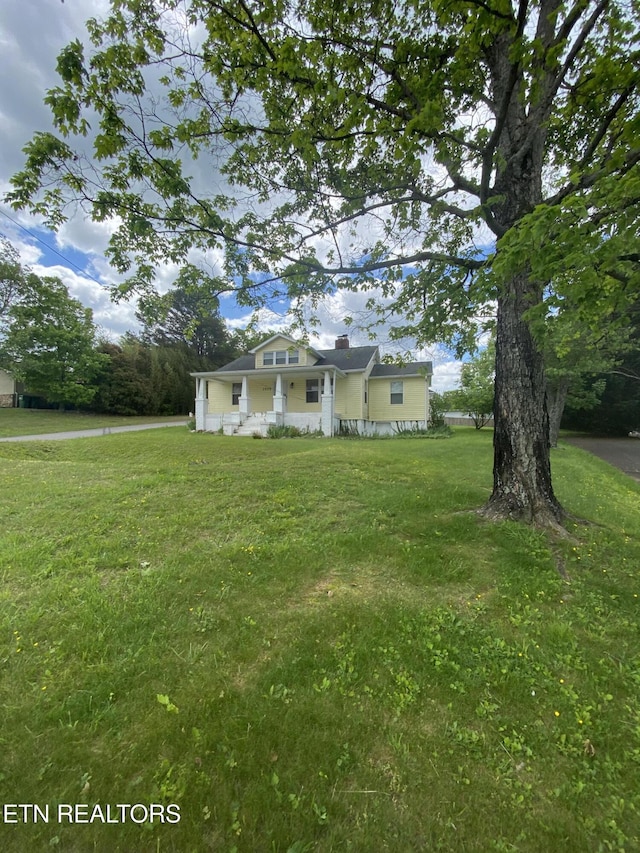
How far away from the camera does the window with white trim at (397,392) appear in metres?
19.1

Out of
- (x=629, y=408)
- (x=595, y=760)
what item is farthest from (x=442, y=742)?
(x=629, y=408)

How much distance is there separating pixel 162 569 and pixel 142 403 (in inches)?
1089

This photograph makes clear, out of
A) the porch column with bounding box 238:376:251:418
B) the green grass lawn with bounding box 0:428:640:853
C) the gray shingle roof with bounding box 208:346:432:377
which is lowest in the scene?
the green grass lawn with bounding box 0:428:640:853

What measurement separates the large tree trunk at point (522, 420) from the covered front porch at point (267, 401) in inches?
475

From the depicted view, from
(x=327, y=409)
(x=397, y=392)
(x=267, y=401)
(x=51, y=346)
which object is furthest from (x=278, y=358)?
(x=51, y=346)

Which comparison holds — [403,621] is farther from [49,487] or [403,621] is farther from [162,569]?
[49,487]

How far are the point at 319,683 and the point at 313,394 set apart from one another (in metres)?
16.9

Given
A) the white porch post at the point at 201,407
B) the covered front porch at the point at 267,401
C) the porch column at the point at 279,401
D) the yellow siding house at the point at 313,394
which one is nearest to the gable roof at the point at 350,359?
the yellow siding house at the point at 313,394

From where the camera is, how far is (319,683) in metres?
2.08

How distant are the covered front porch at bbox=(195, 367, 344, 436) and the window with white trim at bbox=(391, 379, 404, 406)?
3172mm

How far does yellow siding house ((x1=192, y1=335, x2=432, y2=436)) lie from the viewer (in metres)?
17.1

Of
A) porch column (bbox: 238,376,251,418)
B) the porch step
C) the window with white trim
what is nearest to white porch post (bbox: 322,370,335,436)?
the porch step

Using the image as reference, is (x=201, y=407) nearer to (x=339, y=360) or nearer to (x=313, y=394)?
(x=313, y=394)

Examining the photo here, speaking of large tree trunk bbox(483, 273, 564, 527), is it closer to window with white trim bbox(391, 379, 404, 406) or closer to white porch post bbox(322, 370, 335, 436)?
white porch post bbox(322, 370, 335, 436)
